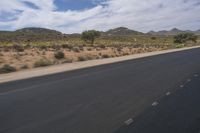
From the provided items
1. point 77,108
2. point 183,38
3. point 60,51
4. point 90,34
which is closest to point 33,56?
point 60,51

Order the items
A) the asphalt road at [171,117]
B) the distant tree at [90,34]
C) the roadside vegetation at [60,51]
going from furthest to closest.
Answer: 1. the distant tree at [90,34]
2. the roadside vegetation at [60,51]
3. the asphalt road at [171,117]

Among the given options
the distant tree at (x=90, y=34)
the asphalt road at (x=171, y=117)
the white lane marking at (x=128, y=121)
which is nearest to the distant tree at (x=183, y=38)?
the distant tree at (x=90, y=34)

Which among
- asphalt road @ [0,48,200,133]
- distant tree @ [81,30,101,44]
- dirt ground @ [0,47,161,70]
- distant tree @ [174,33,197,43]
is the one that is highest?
asphalt road @ [0,48,200,133]

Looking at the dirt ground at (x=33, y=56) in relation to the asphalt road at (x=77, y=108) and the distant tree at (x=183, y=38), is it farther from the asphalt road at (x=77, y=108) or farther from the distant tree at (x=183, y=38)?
the distant tree at (x=183, y=38)

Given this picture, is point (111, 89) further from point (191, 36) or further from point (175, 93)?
point (191, 36)

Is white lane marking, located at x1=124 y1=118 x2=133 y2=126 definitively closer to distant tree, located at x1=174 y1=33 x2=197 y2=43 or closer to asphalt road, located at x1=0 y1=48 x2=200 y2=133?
asphalt road, located at x1=0 y1=48 x2=200 y2=133

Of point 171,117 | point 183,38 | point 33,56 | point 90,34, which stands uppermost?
point 171,117

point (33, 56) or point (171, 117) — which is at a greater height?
point (171, 117)

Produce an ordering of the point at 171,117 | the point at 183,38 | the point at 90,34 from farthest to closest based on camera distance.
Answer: the point at 183,38, the point at 90,34, the point at 171,117

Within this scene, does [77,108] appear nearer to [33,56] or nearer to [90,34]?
[33,56]

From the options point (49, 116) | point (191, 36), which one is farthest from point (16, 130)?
point (191, 36)

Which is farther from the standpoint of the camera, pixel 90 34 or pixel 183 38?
pixel 183 38

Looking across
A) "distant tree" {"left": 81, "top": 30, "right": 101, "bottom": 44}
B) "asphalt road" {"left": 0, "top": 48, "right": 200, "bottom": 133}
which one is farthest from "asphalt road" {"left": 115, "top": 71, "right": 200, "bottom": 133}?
"distant tree" {"left": 81, "top": 30, "right": 101, "bottom": 44}

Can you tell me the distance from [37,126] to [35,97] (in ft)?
15.2
